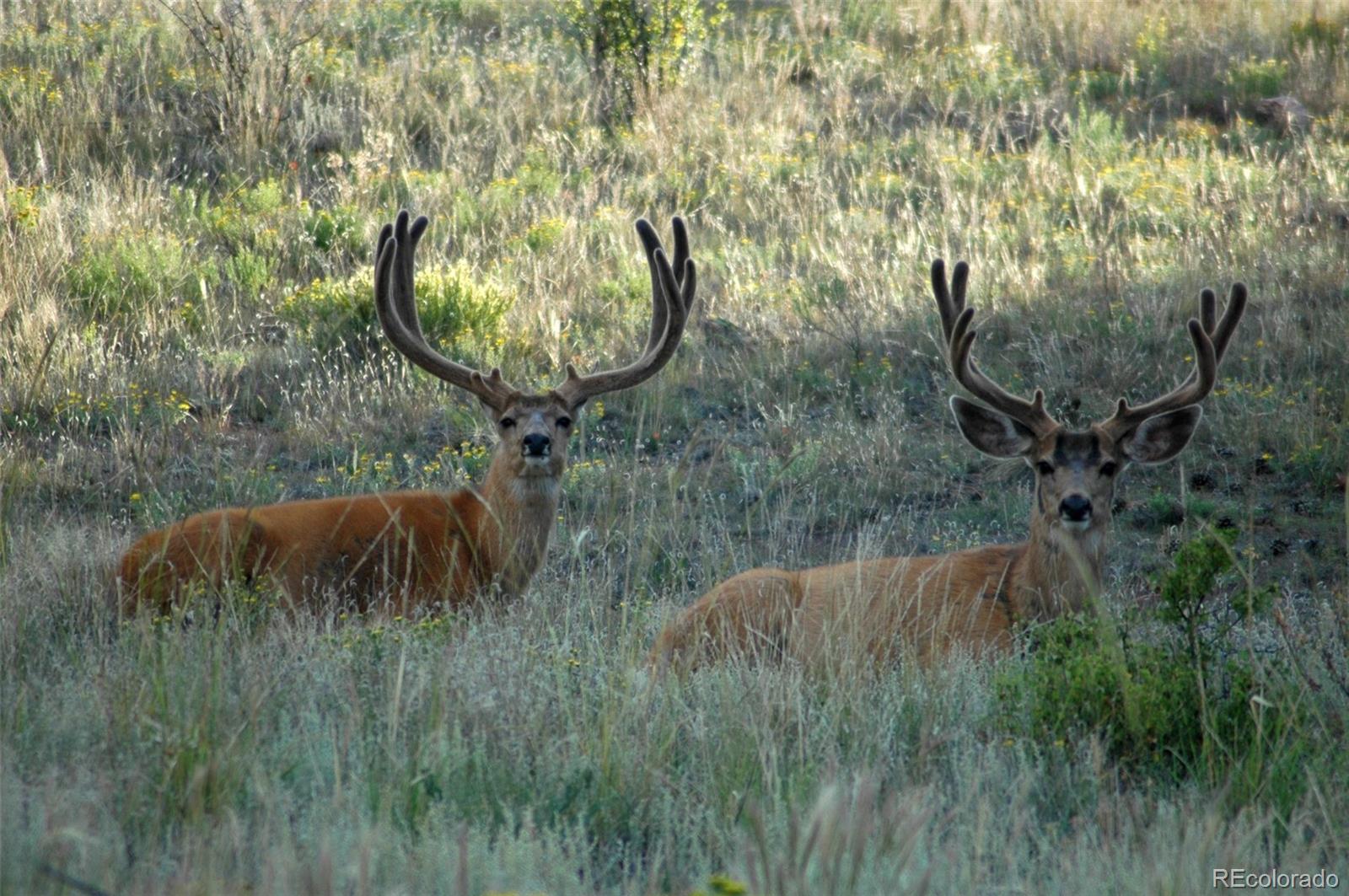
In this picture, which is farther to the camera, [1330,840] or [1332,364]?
[1332,364]

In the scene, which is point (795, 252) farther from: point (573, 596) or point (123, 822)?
point (123, 822)

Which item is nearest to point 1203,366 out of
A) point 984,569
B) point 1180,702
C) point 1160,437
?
point 1160,437

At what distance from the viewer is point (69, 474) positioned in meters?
8.41

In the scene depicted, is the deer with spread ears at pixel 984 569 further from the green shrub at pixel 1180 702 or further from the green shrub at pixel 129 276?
the green shrub at pixel 129 276

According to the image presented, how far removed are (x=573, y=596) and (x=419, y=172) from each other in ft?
23.7

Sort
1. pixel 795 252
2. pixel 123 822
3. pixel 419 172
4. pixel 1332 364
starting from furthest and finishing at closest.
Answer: pixel 419 172 → pixel 795 252 → pixel 1332 364 → pixel 123 822

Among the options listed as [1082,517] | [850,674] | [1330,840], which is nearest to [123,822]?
[850,674]

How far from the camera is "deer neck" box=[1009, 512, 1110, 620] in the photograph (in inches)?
250

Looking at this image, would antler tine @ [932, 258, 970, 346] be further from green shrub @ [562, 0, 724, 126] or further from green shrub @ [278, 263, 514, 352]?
green shrub @ [562, 0, 724, 126]

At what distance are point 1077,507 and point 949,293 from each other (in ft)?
3.54

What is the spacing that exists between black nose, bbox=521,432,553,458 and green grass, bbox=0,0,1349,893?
557 mm

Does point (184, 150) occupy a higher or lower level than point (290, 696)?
higher

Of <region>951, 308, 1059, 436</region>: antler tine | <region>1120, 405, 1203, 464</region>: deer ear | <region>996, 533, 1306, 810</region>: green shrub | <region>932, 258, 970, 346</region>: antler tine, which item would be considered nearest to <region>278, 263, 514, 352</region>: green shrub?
<region>932, 258, 970, 346</region>: antler tine

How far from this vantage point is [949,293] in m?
6.68
